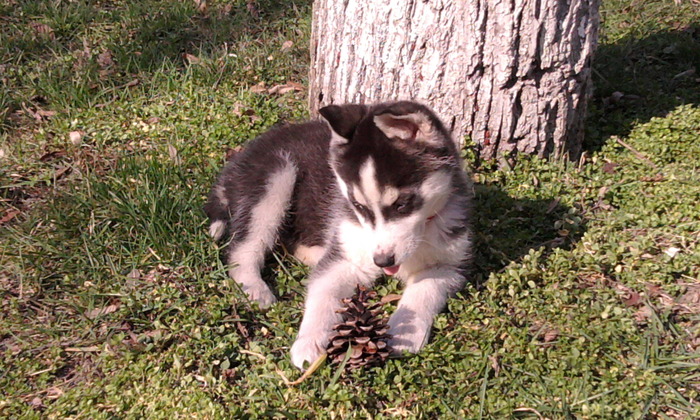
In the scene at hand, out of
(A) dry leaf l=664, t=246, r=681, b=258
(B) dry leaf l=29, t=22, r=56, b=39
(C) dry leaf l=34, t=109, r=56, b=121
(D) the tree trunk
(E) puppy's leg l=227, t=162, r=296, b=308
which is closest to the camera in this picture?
(A) dry leaf l=664, t=246, r=681, b=258

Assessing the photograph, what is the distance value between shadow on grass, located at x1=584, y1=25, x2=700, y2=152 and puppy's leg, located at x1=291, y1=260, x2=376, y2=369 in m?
2.09

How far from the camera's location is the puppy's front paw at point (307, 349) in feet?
10.3

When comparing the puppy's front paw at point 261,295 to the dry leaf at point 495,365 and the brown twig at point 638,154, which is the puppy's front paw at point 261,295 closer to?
the dry leaf at point 495,365

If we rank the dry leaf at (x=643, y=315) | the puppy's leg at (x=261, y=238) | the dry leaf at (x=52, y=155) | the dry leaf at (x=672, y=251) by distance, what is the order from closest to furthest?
1. the dry leaf at (x=643, y=315)
2. the dry leaf at (x=672, y=251)
3. the puppy's leg at (x=261, y=238)
4. the dry leaf at (x=52, y=155)

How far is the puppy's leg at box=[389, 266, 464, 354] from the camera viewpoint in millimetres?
3256

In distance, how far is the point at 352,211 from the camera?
3.76m

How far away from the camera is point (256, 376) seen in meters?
3.09

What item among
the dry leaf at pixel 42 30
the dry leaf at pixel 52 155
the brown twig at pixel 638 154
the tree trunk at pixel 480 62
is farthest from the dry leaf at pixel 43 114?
the brown twig at pixel 638 154

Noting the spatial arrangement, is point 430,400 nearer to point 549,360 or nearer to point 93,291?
point 549,360

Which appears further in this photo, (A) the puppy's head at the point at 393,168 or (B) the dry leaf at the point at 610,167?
(B) the dry leaf at the point at 610,167

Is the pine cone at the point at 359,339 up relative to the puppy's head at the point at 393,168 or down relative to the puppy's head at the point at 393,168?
down

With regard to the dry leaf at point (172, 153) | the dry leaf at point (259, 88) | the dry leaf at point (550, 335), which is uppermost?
the dry leaf at point (259, 88)

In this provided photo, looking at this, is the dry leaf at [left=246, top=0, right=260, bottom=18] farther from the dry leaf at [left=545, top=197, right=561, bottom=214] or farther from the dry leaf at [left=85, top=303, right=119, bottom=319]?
the dry leaf at [left=85, top=303, right=119, bottom=319]

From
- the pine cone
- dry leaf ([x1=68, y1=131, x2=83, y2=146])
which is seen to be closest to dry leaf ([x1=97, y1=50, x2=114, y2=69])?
dry leaf ([x1=68, y1=131, x2=83, y2=146])
